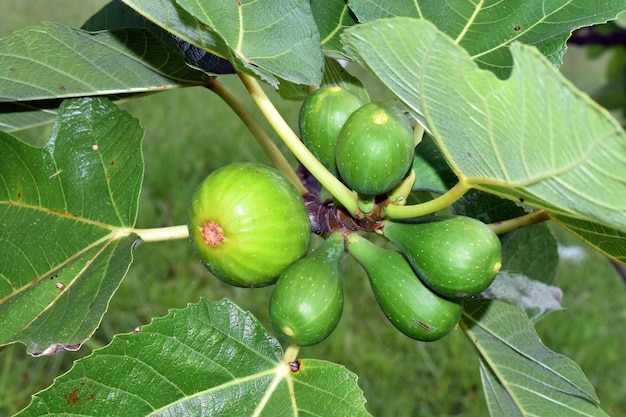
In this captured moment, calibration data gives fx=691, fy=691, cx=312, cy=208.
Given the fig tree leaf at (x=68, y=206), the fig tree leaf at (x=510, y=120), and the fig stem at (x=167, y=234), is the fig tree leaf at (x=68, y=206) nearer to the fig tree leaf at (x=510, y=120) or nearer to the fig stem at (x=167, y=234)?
the fig stem at (x=167, y=234)

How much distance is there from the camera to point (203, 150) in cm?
497

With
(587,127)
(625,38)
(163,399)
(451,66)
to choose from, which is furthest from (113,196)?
(625,38)

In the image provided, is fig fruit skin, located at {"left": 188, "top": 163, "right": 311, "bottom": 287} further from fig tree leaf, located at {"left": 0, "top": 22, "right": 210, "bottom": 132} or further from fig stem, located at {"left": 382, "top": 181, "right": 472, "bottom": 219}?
fig tree leaf, located at {"left": 0, "top": 22, "right": 210, "bottom": 132}

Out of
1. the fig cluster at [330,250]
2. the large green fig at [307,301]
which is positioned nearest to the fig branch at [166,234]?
the fig cluster at [330,250]

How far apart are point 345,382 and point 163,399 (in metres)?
0.28

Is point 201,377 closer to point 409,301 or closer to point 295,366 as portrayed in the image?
point 295,366

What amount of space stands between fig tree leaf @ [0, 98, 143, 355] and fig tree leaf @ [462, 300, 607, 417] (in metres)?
0.66

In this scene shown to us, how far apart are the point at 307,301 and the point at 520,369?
0.54 metres

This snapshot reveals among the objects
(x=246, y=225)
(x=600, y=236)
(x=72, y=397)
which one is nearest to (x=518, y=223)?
(x=600, y=236)

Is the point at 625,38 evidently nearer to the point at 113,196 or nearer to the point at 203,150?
the point at 113,196

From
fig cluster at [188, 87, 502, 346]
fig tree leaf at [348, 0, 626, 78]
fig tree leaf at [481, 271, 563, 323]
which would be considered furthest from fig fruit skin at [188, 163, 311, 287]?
fig tree leaf at [481, 271, 563, 323]

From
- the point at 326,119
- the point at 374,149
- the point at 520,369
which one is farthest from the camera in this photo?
the point at 520,369

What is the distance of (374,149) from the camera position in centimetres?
94

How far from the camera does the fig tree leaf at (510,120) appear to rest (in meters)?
0.67
